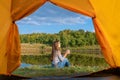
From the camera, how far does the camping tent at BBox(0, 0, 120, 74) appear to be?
193 inches

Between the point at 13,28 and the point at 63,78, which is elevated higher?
the point at 13,28

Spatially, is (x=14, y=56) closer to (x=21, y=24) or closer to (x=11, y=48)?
(x=11, y=48)

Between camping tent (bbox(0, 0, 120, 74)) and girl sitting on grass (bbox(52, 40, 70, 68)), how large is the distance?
885 mm

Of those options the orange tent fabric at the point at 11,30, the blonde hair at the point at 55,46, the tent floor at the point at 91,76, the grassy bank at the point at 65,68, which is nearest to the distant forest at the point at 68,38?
the blonde hair at the point at 55,46

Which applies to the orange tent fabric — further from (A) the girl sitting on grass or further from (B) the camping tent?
(A) the girl sitting on grass

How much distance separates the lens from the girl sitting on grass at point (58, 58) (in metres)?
5.50

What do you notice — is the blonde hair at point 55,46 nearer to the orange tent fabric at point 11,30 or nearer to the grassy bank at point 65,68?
the grassy bank at point 65,68

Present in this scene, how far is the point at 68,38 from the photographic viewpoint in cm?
578

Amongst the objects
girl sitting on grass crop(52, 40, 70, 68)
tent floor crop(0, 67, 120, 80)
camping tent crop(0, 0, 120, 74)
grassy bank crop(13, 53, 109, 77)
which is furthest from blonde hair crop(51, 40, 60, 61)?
camping tent crop(0, 0, 120, 74)

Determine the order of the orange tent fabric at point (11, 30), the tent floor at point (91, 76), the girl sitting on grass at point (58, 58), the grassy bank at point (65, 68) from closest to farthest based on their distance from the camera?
the tent floor at point (91, 76), the orange tent fabric at point (11, 30), the grassy bank at point (65, 68), the girl sitting on grass at point (58, 58)

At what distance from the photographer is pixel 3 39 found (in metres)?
4.90

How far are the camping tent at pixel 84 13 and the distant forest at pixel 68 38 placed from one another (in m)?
0.56

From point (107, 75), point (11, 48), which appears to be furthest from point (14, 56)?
point (107, 75)

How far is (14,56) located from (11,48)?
15cm
